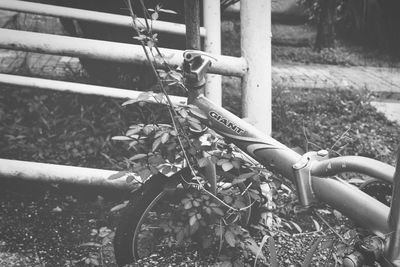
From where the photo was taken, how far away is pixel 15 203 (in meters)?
2.26

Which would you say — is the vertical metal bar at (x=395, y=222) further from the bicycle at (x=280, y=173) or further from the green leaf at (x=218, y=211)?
the green leaf at (x=218, y=211)

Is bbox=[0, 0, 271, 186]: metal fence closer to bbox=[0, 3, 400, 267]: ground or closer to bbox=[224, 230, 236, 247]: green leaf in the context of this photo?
bbox=[0, 3, 400, 267]: ground

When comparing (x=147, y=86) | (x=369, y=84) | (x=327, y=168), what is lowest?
(x=369, y=84)

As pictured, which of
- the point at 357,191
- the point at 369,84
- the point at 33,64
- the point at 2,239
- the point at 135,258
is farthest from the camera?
the point at 369,84

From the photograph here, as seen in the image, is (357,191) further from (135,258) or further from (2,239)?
(2,239)

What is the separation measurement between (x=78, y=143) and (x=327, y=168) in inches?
73.5

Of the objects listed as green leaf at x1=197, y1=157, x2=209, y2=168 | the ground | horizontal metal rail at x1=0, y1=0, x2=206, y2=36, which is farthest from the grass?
horizontal metal rail at x1=0, y1=0, x2=206, y2=36

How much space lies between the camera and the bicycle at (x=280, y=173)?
A: 3.93ft

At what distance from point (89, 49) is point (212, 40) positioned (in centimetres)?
81

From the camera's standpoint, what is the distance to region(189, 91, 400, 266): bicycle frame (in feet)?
4.01

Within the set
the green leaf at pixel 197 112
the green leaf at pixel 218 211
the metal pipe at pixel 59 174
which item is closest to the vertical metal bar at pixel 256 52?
the green leaf at pixel 197 112

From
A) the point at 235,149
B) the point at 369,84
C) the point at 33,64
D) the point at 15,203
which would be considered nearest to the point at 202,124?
the point at 235,149

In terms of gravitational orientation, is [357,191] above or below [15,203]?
above

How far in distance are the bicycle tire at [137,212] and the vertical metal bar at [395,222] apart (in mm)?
604
